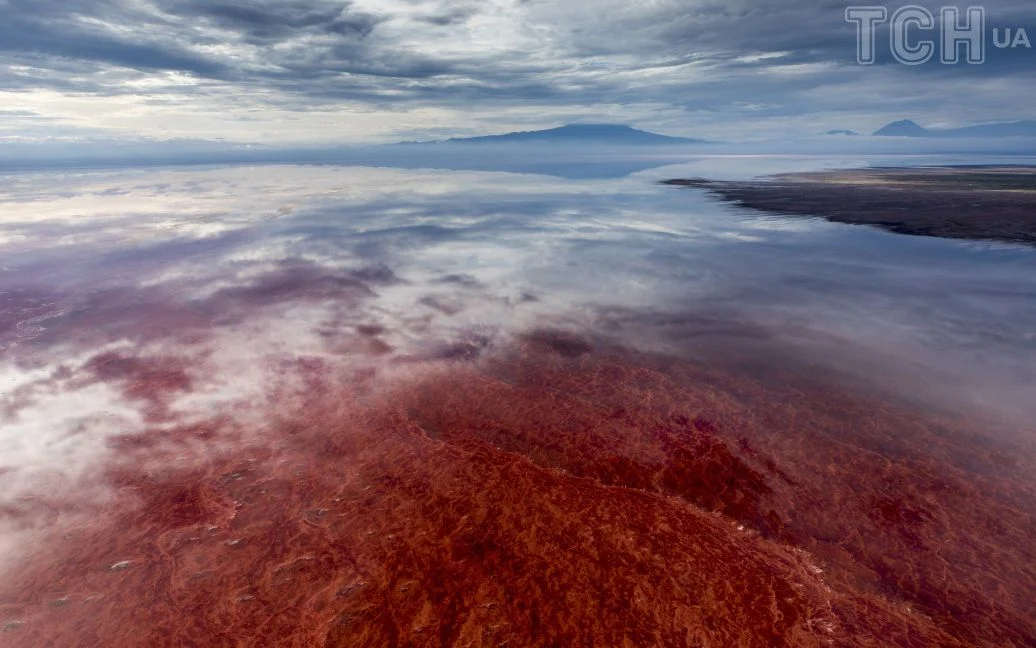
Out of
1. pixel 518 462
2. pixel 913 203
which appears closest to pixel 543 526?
pixel 518 462

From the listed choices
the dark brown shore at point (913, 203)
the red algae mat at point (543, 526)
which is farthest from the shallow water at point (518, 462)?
the dark brown shore at point (913, 203)

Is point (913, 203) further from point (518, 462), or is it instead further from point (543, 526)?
point (543, 526)

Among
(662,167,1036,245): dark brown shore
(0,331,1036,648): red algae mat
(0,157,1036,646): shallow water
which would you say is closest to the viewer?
(0,331,1036,648): red algae mat

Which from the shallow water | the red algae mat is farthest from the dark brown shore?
the red algae mat

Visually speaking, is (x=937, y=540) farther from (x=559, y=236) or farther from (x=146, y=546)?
(x=559, y=236)

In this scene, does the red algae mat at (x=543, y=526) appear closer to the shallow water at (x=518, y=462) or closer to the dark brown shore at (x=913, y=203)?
the shallow water at (x=518, y=462)

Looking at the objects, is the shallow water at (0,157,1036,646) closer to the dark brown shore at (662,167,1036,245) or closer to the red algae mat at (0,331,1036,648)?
the red algae mat at (0,331,1036,648)

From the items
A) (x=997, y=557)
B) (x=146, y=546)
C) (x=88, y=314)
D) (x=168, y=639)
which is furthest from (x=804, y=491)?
(x=88, y=314)
